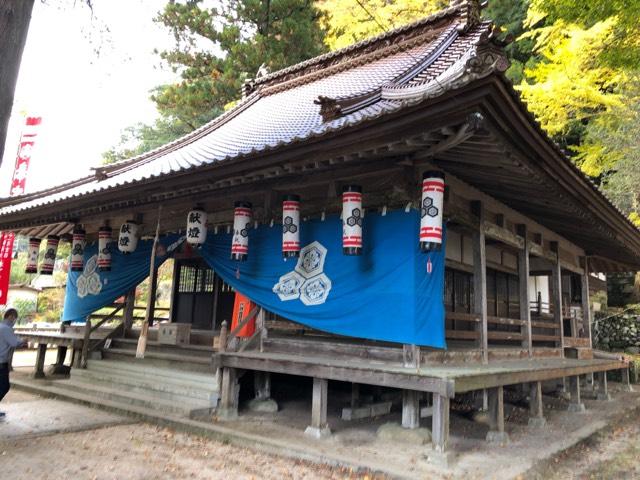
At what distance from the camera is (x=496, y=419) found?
21.2 ft

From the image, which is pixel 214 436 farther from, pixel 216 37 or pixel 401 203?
pixel 216 37

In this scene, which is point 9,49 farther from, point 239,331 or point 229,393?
point 229,393

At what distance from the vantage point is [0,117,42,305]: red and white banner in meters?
14.9

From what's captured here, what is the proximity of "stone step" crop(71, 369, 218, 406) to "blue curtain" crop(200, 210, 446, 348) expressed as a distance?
1.61m

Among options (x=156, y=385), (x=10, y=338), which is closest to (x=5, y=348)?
(x=10, y=338)

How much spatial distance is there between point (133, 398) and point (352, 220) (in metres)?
4.82

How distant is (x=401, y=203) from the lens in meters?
6.46

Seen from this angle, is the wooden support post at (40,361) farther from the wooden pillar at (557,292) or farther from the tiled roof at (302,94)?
the wooden pillar at (557,292)

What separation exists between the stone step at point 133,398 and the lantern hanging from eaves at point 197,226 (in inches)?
107

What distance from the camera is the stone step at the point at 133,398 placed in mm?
7172

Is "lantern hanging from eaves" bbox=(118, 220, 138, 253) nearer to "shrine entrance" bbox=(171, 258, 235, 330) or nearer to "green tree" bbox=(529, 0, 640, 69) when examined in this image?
"shrine entrance" bbox=(171, 258, 235, 330)

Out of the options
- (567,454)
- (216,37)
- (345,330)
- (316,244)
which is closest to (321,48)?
(216,37)

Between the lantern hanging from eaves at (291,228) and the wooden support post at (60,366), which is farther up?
the lantern hanging from eaves at (291,228)

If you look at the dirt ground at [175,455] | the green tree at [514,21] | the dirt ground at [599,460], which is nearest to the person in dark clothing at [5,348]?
the dirt ground at [175,455]
